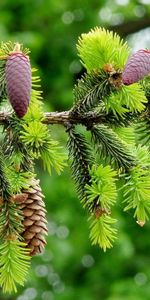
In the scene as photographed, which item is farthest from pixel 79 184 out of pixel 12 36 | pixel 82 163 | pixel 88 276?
pixel 88 276

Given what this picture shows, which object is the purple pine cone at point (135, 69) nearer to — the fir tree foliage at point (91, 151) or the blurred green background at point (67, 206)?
the fir tree foliage at point (91, 151)

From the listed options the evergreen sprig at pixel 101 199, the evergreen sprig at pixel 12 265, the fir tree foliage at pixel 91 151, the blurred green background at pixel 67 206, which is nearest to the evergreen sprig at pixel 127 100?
→ the fir tree foliage at pixel 91 151

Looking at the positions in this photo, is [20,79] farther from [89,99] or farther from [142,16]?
[142,16]

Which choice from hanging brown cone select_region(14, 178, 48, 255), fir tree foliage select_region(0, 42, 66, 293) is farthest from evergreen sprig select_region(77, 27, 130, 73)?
hanging brown cone select_region(14, 178, 48, 255)

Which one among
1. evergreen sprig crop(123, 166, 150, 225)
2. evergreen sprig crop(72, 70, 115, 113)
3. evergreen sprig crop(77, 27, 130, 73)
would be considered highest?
evergreen sprig crop(77, 27, 130, 73)

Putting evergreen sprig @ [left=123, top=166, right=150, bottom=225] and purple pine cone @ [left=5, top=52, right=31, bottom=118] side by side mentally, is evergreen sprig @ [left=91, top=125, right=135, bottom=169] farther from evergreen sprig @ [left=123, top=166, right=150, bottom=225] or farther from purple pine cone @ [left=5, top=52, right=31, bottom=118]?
purple pine cone @ [left=5, top=52, right=31, bottom=118]
